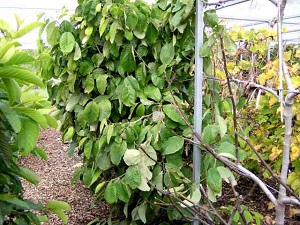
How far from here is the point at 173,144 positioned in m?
1.65

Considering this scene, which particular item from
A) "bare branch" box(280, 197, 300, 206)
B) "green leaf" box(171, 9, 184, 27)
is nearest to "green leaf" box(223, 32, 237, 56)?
"green leaf" box(171, 9, 184, 27)

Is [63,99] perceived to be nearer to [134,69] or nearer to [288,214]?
[134,69]

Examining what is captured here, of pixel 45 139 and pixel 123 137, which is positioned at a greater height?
pixel 123 137

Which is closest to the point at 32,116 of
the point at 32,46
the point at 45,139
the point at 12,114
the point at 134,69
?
the point at 12,114

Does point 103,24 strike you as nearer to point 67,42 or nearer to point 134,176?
point 67,42

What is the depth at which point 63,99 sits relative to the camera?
2.17 m

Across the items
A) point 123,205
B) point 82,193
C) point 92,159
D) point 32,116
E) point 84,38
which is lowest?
point 82,193

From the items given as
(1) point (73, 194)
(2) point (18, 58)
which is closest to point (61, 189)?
(1) point (73, 194)

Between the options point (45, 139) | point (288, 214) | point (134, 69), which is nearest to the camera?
point (134, 69)

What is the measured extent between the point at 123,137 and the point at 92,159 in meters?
0.42

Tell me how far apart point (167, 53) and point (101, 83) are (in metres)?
0.42

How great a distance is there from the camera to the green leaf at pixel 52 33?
198 cm

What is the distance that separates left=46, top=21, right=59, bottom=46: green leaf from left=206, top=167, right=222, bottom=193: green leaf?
1196 mm

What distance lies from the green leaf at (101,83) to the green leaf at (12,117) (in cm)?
106
